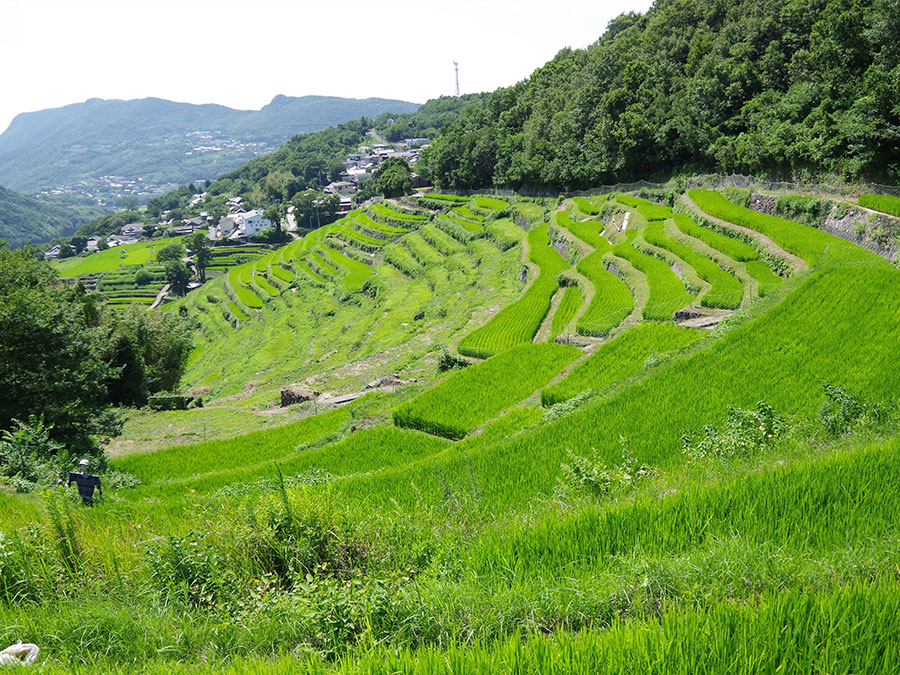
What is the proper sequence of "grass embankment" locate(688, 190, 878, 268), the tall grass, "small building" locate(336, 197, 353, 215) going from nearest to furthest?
"grass embankment" locate(688, 190, 878, 268)
the tall grass
"small building" locate(336, 197, 353, 215)

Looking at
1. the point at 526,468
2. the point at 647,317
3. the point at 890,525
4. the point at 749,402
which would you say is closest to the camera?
the point at 890,525

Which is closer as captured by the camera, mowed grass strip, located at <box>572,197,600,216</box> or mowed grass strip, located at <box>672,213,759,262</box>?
mowed grass strip, located at <box>672,213,759,262</box>

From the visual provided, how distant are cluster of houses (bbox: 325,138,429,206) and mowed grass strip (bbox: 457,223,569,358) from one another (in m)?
→ 102

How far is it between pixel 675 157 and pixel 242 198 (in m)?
167

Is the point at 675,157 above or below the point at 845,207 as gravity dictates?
above

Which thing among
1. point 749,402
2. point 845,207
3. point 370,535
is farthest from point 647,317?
point 370,535

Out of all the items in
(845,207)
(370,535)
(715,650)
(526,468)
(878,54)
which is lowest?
(526,468)

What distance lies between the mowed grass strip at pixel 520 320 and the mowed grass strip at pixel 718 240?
7.22 m

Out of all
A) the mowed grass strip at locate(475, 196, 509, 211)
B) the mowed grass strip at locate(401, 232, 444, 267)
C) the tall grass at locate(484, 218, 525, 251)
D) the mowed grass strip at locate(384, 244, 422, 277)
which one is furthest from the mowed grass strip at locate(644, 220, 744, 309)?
the mowed grass strip at locate(475, 196, 509, 211)

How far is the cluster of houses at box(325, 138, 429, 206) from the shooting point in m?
146

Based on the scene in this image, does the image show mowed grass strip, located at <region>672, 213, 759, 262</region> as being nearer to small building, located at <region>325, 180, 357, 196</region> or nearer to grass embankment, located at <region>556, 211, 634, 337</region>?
grass embankment, located at <region>556, 211, 634, 337</region>

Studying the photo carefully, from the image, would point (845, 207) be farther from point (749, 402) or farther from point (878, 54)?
point (749, 402)

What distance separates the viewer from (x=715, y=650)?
357 centimetres

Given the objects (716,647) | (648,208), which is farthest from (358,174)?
(716,647)
